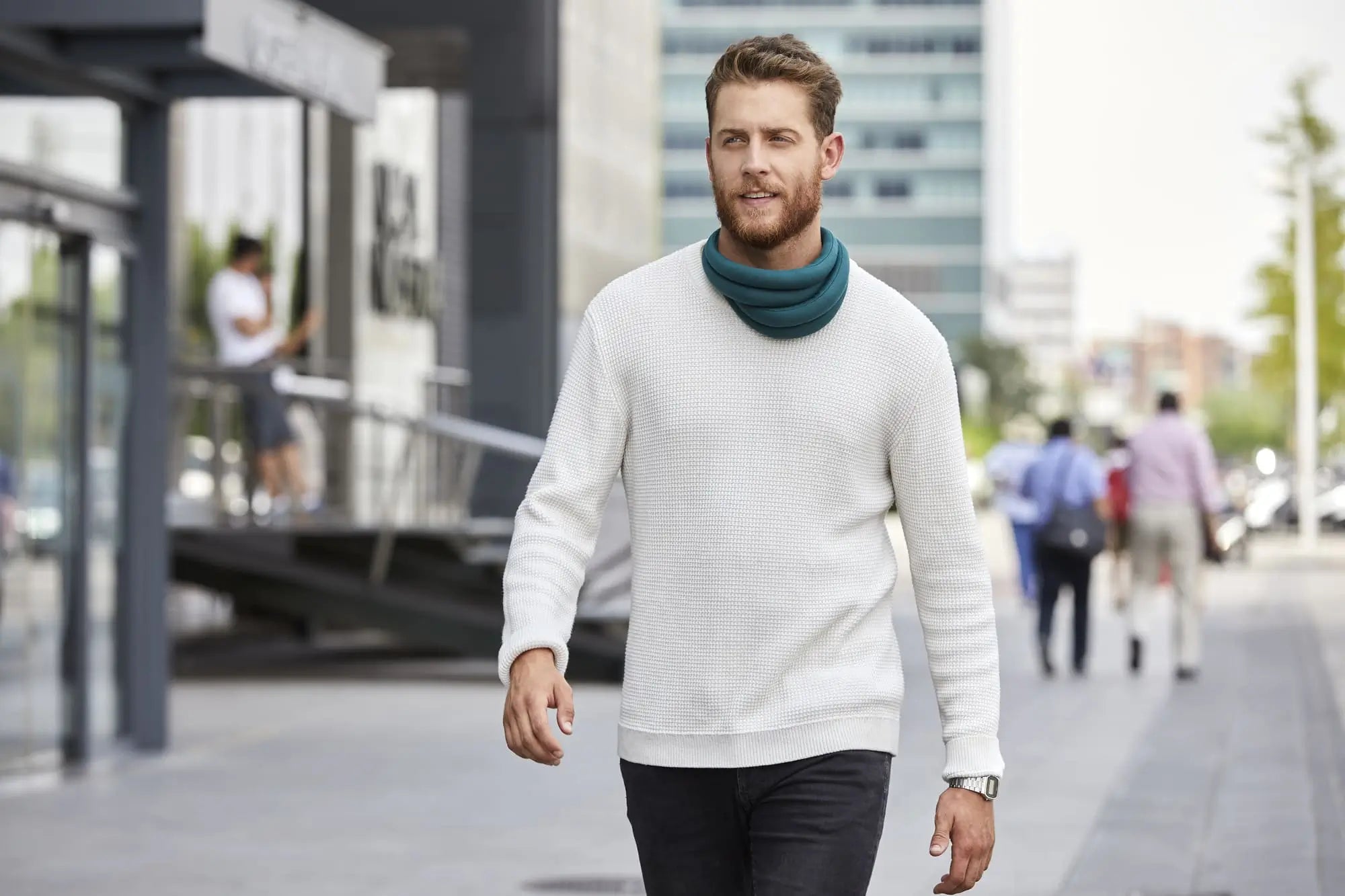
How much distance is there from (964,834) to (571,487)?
0.73 m

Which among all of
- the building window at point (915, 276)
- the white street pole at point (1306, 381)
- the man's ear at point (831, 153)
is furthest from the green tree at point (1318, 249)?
the building window at point (915, 276)

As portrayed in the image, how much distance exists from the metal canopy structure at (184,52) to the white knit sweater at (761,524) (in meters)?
6.31

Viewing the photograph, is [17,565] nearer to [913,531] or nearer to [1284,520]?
[913,531]

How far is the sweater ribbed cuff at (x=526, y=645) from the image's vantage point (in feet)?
10.8

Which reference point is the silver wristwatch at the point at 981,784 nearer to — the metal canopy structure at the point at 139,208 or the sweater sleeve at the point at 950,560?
the sweater sleeve at the point at 950,560

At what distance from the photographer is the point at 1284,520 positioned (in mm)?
54812

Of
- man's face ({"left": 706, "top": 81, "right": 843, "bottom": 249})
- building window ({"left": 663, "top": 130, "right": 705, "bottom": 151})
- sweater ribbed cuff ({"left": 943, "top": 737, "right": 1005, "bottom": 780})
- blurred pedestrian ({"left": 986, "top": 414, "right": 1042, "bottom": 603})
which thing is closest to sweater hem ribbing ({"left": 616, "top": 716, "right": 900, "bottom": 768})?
sweater ribbed cuff ({"left": 943, "top": 737, "right": 1005, "bottom": 780})

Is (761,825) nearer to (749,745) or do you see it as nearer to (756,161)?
(749,745)

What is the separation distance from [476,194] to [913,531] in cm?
1351

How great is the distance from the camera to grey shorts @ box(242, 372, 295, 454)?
15688 mm

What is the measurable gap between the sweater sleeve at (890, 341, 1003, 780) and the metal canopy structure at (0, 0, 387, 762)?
668cm

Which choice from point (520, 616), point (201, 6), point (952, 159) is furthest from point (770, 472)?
point (952, 159)

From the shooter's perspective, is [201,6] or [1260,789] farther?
[1260,789]

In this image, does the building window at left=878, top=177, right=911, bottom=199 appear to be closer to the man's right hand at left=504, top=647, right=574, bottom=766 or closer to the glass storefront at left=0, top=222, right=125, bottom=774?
the glass storefront at left=0, top=222, right=125, bottom=774
